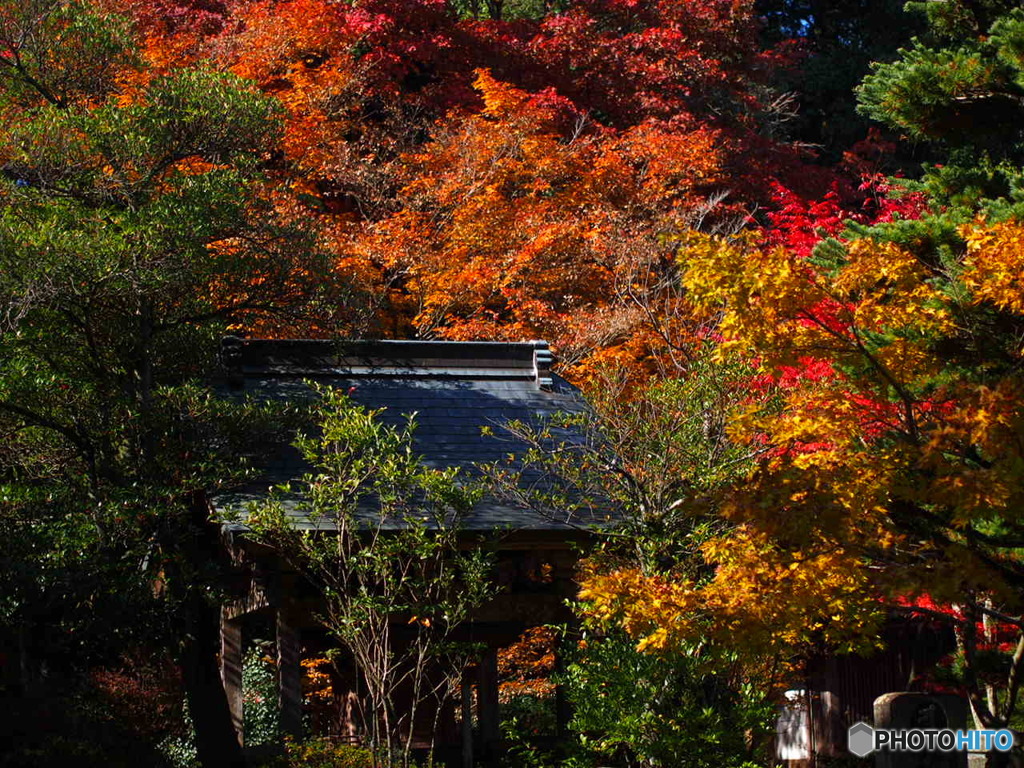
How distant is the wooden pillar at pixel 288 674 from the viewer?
8750mm

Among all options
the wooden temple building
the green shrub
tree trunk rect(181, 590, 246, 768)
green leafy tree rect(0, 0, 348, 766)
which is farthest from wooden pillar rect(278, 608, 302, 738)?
tree trunk rect(181, 590, 246, 768)

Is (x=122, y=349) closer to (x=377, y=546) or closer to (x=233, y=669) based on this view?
(x=233, y=669)

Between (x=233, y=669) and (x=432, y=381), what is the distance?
326 centimetres

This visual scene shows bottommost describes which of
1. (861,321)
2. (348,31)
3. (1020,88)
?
(861,321)

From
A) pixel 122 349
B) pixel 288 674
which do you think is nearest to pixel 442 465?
pixel 288 674

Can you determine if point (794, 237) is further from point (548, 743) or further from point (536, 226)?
point (548, 743)

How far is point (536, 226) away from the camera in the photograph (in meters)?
16.0

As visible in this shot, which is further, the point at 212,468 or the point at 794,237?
the point at 794,237

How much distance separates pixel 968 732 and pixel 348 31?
15349 millimetres

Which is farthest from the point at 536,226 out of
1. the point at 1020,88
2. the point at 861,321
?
the point at 861,321

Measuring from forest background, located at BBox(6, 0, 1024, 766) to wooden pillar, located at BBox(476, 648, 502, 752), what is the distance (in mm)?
3387

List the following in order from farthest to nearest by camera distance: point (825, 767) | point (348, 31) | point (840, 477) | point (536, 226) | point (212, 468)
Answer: point (348, 31), point (536, 226), point (825, 767), point (212, 468), point (840, 477)

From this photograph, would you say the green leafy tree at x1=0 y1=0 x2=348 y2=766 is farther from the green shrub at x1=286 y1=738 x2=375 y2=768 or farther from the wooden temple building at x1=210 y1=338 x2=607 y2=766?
the green shrub at x1=286 y1=738 x2=375 y2=768

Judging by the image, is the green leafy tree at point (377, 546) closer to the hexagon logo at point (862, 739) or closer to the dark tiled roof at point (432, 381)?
the dark tiled roof at point (432, 381)
